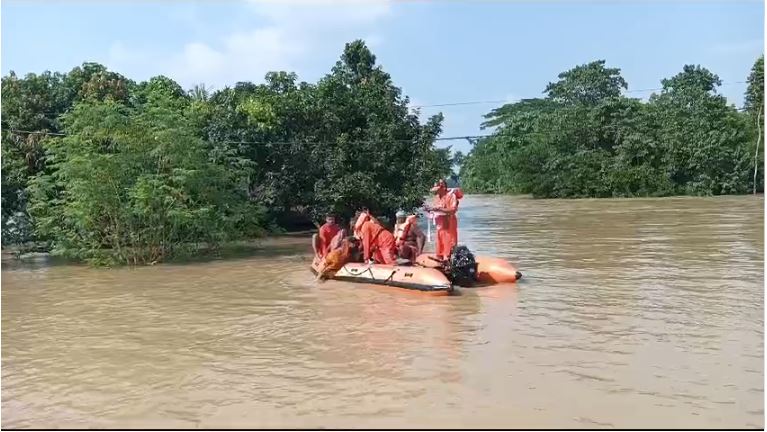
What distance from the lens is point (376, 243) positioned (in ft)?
→ 42.5

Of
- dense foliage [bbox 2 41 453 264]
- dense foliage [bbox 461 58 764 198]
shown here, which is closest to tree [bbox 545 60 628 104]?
dense foliage [bbox 461 58 764 198]

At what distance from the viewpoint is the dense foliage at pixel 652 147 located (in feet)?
147

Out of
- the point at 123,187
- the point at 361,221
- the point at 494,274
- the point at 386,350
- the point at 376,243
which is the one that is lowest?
the point at 386,350

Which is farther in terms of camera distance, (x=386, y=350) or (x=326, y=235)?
(x=326, y=235)

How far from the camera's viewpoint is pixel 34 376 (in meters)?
7.47

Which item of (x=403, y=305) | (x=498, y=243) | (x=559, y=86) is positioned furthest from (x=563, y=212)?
(x=559, y=86)

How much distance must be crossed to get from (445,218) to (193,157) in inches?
256

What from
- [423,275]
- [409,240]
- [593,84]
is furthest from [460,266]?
[593,84]

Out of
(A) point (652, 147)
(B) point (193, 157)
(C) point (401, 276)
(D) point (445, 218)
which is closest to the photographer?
(C) point (401, 276)

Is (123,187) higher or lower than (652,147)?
lower

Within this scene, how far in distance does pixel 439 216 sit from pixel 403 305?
202 centimetres

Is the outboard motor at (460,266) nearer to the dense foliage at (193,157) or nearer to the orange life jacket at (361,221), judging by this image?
the orange life jacket at (361,221)

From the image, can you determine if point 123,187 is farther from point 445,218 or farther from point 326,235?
point 445,218

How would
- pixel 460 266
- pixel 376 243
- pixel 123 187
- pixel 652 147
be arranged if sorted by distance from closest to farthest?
1. pixel 460 266
2. pixel 376 243
3. pixel 123 187
4. pixel 652 147
